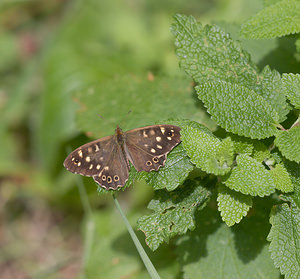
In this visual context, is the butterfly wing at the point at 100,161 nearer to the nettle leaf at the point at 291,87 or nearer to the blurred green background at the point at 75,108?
the blurred green background at the point at 75,108

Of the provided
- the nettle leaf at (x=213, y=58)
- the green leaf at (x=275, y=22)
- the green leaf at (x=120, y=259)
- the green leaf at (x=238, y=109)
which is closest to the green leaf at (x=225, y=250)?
the green leaf at (x=120, y=259)

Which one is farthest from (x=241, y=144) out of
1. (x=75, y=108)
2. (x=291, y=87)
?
(x=75, y=108)

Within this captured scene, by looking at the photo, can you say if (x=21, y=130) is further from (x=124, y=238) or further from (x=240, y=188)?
(x=240, y=188)

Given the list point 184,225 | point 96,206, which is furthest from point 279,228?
point 96,206

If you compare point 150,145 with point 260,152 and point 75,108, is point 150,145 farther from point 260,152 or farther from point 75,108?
point 75,108

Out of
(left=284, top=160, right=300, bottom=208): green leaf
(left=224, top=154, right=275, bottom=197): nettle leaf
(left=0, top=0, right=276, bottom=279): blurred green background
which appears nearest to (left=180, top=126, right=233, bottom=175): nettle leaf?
(left=224, top=154, right=275, bottom=197): nettle leaf

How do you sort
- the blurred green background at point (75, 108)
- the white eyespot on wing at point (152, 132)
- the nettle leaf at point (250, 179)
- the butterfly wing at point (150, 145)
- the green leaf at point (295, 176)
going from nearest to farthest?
the nettle leaf at point (250, 179), the green leaf at point (295, 176), the butterfly wing at point (150, 145), the white eyespot on wing at point (152, 132), the blurred green background at point (75, 108)
